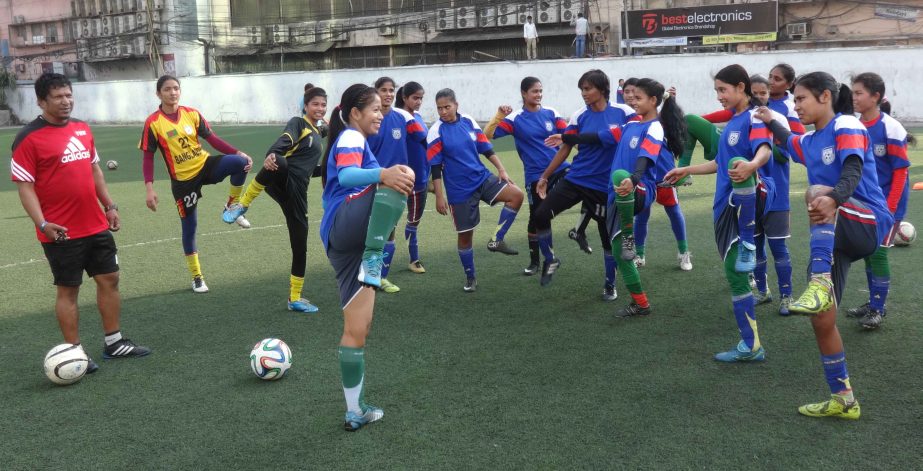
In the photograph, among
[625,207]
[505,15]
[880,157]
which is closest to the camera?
[880,157]

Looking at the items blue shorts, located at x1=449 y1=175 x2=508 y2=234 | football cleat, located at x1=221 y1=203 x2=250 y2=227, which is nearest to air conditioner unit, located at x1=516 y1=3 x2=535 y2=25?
blue shorts, located at x1=449 y1=175 x2=508 y2=234

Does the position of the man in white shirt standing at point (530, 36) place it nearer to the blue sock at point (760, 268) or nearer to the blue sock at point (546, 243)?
the blue sock at point (546, 243)

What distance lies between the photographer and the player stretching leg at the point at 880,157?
584 centimetres

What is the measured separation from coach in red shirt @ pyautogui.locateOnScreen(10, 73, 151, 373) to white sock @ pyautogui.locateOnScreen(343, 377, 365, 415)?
2.37m

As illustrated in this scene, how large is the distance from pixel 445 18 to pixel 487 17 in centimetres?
239

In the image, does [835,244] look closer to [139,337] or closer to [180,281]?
[139,337]

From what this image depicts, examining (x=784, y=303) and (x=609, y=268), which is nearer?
(x=784, y=303)

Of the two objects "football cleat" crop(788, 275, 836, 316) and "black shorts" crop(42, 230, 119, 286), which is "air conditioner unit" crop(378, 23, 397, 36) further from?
"football cleat" crop(788, 275, 836, 316)

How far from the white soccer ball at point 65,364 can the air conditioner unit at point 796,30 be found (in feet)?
101

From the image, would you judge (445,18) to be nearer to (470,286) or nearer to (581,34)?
(581,34)

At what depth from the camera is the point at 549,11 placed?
1462 inches

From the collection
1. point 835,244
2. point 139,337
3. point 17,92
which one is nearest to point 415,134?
point 139,337

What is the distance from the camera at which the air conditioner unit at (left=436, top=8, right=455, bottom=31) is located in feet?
130

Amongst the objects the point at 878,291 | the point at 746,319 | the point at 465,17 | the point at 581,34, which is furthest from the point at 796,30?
the point at 746,319
